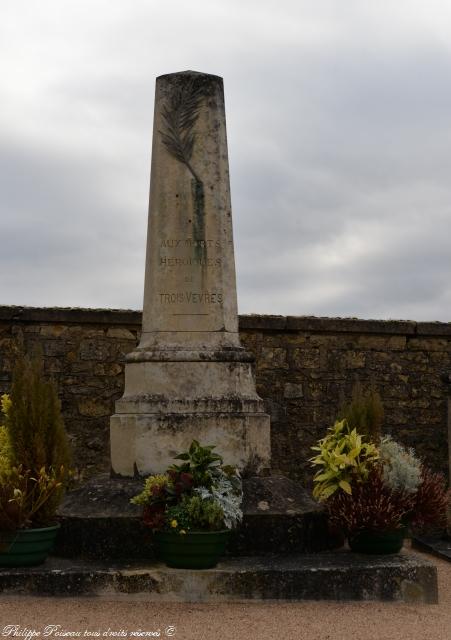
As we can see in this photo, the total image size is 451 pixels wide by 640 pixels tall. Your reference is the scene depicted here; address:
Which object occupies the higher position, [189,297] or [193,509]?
[189,297]

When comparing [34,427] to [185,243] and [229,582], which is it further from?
[185,243]

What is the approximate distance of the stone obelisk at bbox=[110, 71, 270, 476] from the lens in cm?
650

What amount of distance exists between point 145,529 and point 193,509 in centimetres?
61

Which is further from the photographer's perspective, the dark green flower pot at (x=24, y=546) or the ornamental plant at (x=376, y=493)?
the ornamental plant at (x=376, y=493)

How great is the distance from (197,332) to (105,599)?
7.43ft

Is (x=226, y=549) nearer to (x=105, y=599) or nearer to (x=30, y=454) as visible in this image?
(x=105, y=599)

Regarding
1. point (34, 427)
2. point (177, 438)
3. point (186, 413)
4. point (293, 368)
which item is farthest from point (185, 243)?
point (293, 368)

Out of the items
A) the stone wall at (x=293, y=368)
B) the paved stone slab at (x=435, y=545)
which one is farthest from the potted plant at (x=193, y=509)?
the stone wall at (x=293, y=368)

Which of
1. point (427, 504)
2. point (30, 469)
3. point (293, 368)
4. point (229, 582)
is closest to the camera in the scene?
point (229, 582)

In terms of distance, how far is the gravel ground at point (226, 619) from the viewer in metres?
4.73

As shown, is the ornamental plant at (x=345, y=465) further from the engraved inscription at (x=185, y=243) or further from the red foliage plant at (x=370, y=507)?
the engraved inscription at (x=185, y=243)

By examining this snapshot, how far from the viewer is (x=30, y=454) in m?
5.84

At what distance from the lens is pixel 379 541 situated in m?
5.96

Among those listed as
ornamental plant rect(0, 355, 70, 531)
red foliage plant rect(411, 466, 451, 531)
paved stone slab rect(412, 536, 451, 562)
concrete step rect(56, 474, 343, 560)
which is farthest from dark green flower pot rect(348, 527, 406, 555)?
paved stone slab rect(412, 536, 451, 562)
